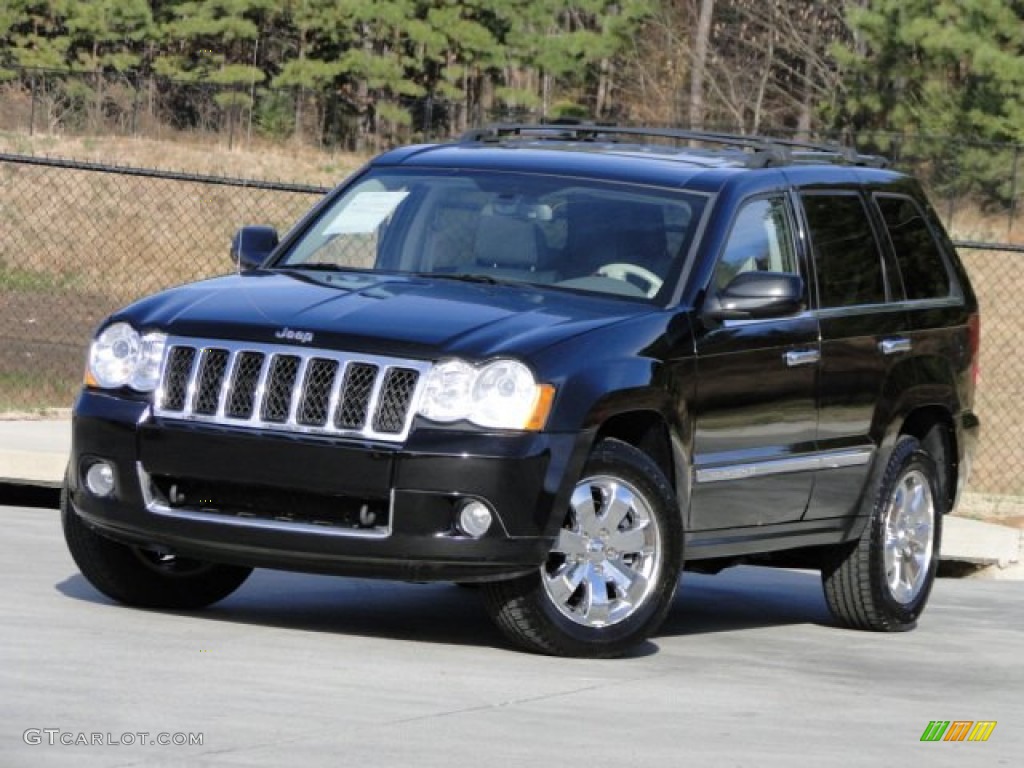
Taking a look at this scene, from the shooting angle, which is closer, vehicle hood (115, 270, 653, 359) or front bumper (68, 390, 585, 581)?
front bumper (68, 390, 585, 581)

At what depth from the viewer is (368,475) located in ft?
26.4

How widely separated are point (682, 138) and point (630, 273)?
1.32 metres

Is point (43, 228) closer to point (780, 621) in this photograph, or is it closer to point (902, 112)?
point (902, 112)

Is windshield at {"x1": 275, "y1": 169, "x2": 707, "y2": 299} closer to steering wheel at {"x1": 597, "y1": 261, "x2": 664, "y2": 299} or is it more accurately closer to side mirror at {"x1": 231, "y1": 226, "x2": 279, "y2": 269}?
steering wheel at {"x1": 597, "y1": 261, "x2": 664, "y2": 299}

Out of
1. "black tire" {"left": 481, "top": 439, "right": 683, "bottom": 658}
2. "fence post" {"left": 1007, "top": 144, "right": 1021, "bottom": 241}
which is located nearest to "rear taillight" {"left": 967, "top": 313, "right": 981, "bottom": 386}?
"black tire" {"left": 481, "top": 439, "right": 683, "bottom": 658}

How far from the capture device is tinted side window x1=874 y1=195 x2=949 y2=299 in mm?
10781

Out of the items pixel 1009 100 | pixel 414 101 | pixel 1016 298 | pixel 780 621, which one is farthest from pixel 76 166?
pixel 414 101

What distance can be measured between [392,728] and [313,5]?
56.5m

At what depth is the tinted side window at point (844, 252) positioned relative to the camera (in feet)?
33.0

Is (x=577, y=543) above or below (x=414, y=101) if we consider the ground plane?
above

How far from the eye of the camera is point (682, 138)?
10.3 metres

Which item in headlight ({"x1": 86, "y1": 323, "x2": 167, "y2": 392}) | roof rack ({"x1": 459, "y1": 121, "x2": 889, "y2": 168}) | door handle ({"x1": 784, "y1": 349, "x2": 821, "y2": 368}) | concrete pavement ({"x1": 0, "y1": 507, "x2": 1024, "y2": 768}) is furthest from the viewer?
roof rack ({"x1": 459, "y1": 121, "x2": 889, "y2": 168})

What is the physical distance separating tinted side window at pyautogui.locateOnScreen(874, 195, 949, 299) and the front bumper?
10.1 feet

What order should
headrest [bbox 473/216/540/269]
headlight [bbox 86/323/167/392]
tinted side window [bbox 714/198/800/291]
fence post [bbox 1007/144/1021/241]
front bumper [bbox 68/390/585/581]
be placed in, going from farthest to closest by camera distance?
fence post [bbox 1007/144/1021/241] < tinted side window [bbox 714/198/800/291] < headrest [bbox 473/216/540/269] < headlight [bbox 86/323/167/392] < front bumper [bbox 68/390/585/581]
